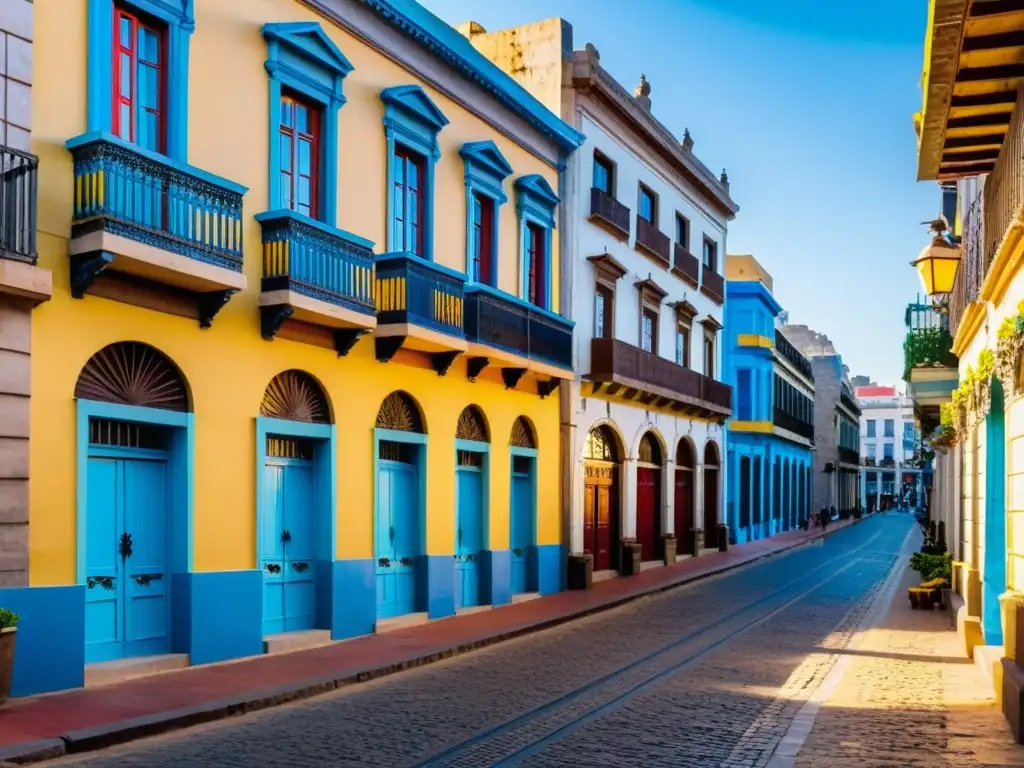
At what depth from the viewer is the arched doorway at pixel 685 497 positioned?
100 feet

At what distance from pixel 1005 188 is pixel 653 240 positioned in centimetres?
1685

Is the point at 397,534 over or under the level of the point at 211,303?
under

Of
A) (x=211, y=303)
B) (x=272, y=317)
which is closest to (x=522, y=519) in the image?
(x=272, y=317)

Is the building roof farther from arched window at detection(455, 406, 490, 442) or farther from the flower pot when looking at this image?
the flower pot

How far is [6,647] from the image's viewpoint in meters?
9.18

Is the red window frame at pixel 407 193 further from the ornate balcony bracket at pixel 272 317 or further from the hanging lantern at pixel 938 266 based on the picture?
the hanging lantern at pixel 938 266

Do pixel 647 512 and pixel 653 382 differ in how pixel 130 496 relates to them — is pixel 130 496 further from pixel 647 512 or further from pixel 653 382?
pixel 647 512

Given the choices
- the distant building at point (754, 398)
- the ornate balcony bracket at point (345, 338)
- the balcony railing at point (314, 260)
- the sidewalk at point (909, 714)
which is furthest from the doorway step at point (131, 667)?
the distant building at point (754, 398)

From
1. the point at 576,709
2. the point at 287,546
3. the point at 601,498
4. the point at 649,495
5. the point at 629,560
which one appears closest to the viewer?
the point at 576,709

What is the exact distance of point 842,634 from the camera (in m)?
16.3

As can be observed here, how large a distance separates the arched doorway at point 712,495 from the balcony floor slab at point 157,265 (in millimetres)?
22754

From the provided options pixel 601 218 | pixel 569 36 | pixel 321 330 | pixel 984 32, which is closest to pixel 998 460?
pixel 984 32

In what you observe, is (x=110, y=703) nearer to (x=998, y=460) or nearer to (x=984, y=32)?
(x=984, y=32)

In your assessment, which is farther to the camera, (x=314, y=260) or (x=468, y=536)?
(x=468, y=536)
